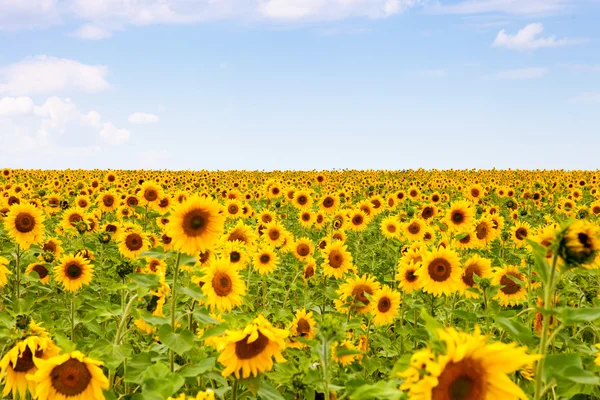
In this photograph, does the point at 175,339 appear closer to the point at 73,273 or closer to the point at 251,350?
the point at 251,350

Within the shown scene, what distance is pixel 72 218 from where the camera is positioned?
9516mm

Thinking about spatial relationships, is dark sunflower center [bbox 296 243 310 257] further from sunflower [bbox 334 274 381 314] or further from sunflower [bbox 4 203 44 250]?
sunflower [bbox 4 203 44 250]

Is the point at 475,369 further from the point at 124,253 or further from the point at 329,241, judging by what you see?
the point at 329,241

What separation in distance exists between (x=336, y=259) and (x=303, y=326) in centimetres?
301

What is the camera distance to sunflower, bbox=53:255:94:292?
6.22m

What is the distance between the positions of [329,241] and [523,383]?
5511mm

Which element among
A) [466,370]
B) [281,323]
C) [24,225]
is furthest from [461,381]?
[24,225]

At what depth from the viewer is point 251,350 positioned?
2.99 m

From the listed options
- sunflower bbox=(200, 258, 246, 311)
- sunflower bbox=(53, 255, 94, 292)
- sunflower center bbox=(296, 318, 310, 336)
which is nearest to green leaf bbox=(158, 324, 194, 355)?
sunflower bbox=(200, 258, 246, 311)

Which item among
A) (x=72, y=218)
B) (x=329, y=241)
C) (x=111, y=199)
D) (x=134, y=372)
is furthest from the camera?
(x=111, y=199)

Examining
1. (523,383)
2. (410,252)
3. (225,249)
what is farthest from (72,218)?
(523,383)

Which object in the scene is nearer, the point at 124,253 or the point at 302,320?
the point at 302,320

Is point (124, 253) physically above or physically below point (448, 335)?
below

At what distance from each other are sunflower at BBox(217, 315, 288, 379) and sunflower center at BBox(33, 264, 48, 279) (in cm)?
494
